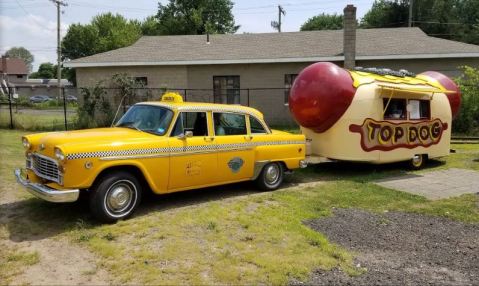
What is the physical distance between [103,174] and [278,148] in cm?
369

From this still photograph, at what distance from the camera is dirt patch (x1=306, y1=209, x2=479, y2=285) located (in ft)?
15.8

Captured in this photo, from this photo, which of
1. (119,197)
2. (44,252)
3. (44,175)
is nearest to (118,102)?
(44,175)

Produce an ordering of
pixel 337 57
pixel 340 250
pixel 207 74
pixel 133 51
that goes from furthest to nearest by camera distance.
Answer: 1. pixel 133 51
2. pixel 207 74
3. pixel 337 57
4. pixel 340 250

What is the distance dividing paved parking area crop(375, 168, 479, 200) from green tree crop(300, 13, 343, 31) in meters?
55.9

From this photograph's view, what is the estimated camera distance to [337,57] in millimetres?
19719

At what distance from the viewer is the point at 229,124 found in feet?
26.4

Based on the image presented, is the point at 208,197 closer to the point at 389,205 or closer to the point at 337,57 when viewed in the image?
the point at 389,205

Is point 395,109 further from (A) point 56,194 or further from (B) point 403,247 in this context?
(A) point 56,194

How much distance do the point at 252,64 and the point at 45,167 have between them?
15.8 meters

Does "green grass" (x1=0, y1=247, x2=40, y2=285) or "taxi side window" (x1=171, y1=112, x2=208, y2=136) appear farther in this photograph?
"taxi side window" (x1=171, y1=112, x2=208, y2=136)

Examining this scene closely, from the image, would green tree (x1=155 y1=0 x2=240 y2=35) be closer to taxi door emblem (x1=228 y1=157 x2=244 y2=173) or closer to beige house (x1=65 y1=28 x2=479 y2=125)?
beige house (x1=65 y1=28 x2=479 y2=125)

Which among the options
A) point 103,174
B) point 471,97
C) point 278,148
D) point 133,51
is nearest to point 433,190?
point 278,148

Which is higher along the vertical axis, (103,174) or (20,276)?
(103,174)

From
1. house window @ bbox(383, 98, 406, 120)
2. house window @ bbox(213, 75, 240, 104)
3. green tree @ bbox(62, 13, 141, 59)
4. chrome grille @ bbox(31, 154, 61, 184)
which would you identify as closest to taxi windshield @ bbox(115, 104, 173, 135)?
chrome grille @ bbox(31, 154, 61, 184)
